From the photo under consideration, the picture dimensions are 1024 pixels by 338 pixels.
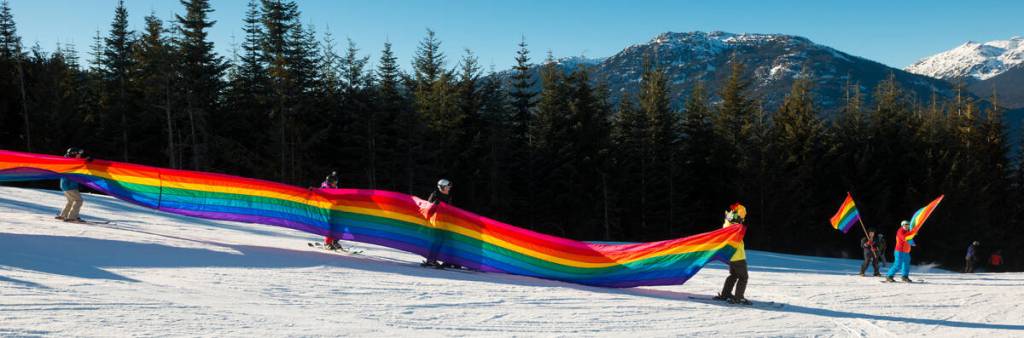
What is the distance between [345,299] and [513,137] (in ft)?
116

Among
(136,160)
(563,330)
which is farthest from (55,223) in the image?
(136,160)

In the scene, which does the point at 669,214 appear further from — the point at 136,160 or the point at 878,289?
the point at 136,160

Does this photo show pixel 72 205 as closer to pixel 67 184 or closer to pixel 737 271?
pixel 67 184

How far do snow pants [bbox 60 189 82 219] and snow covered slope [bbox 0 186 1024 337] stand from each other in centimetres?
43

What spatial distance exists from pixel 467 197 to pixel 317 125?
10.5m

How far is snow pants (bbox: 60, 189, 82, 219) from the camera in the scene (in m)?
13.2

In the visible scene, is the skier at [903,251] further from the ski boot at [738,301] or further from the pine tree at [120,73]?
the pine tree at [120,73]

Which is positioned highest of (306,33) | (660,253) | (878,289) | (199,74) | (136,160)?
(306,33)

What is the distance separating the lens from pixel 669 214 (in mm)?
44375

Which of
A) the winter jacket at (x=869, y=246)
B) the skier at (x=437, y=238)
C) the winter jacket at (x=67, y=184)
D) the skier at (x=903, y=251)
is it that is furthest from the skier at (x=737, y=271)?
the winter jacket at (x=67, y=184)

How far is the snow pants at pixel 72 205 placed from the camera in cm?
1320

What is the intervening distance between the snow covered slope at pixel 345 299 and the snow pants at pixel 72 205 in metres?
0.43

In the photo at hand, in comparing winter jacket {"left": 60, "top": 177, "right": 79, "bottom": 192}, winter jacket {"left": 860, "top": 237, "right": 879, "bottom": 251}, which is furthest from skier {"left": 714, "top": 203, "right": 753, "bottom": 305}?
winter jacket {"left": 60, "top": 177, "right": 79, "bottom": 192}

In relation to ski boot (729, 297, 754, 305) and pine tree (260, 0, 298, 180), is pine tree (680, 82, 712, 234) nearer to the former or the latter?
pine tree (260, 0, 298, 180)
